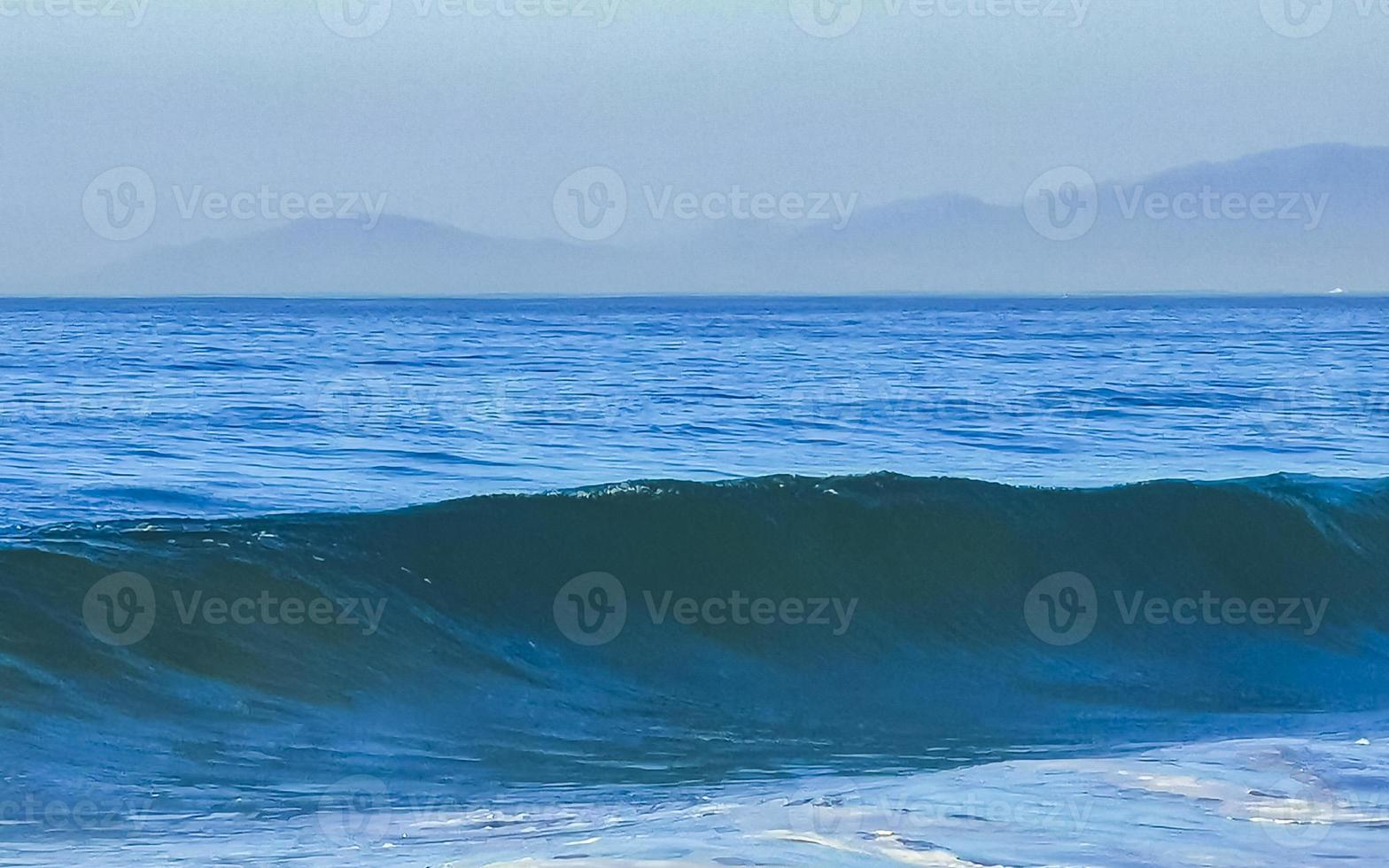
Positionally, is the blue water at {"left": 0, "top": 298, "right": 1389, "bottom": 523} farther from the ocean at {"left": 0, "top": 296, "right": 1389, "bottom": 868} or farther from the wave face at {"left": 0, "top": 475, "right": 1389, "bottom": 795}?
the wave face at {"left": 0, "top": 475, "right": 1389, "bottom": 795}

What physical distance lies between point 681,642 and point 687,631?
0.24 m

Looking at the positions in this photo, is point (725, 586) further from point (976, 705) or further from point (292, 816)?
point (292, 816)

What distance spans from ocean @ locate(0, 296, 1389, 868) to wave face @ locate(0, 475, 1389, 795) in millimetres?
36

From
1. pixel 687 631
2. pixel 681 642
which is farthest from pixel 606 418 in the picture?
pixel 681 642

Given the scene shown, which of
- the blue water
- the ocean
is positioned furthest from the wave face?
the blue water

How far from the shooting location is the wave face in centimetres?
835

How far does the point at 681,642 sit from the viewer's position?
35.6ft

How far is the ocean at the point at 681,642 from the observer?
6.49 metres

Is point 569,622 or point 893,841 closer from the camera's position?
point 893,841

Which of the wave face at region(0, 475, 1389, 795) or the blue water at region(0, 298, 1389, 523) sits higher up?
the blue water at region(0, 298, 1389, 523)

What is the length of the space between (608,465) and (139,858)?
11.4 meters

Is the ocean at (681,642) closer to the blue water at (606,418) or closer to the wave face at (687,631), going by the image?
the wave face at (687,631)

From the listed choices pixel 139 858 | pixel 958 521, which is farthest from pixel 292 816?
pixel 958 521

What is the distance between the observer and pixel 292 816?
263 inches
